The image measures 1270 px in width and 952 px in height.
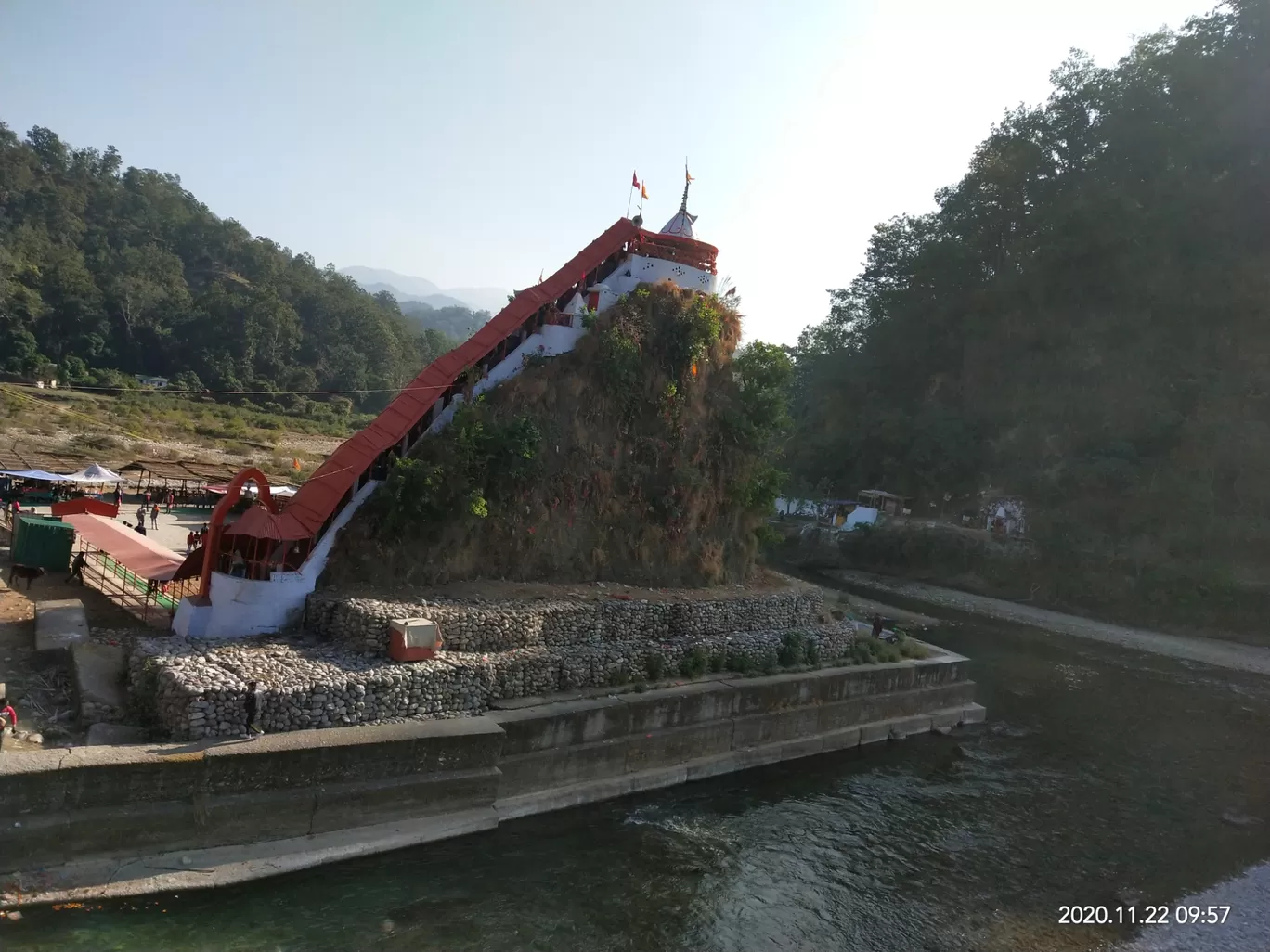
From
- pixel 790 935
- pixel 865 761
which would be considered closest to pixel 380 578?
pixel 790 935

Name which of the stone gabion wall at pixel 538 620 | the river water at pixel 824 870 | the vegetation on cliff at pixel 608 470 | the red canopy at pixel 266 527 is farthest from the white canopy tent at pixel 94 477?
the river water at pixel 824 870

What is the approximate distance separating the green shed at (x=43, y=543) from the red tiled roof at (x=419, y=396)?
7.29 m

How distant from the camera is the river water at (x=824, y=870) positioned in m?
9.82

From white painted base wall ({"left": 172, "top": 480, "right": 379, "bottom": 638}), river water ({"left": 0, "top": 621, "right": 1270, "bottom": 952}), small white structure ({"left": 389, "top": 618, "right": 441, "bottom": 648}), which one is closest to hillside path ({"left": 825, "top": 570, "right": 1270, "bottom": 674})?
river water ({"left": 0, "top": 621, "right": 1270, "bottom": 952})

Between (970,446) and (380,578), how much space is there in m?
49.0

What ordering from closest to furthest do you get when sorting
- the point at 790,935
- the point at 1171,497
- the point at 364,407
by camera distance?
the point at 790,935 → the point at 1171,497 → the point at 364,407

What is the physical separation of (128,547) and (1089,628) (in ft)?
137

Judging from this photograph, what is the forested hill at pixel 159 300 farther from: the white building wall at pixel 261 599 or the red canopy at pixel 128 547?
the white building wall at pixel 261 599

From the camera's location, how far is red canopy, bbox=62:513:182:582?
51.3 feet

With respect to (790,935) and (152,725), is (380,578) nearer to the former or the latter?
(152,725)

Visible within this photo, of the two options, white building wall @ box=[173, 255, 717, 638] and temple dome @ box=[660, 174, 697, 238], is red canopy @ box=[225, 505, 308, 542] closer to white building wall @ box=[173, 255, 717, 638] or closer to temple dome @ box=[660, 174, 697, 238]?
white building wall @ box=[173, 255, 717, 638]

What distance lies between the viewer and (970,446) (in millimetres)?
54406

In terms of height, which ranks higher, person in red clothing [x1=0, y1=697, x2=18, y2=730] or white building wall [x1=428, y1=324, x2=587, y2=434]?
white building wall [x1=428, y1=324, x2=587, y2=434]

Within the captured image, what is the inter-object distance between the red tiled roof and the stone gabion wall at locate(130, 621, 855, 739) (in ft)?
8.67
